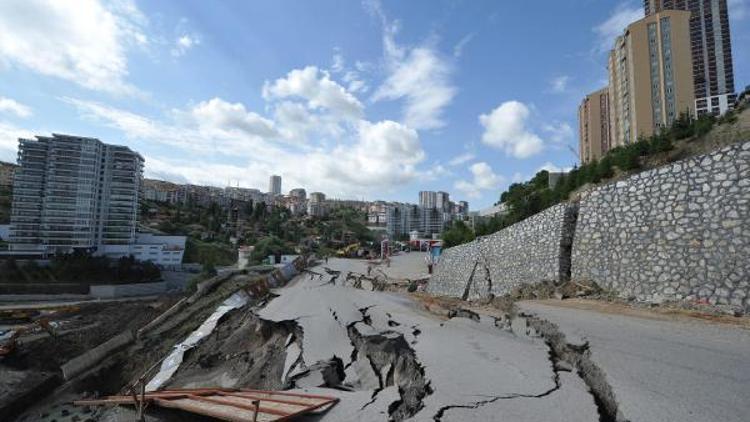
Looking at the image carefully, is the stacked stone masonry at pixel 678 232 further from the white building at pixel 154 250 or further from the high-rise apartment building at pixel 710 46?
the high-rise apartment building at pixel 710 46

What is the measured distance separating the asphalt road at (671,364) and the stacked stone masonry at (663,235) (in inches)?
50.8

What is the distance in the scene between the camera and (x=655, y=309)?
6.71 meters

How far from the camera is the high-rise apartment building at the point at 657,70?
159 ft

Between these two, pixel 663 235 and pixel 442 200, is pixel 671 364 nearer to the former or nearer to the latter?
pixel 663 235

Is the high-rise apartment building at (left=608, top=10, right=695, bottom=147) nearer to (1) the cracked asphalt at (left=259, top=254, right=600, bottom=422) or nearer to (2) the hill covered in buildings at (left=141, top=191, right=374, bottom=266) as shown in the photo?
(1) the cracked asphalt at (left=259, top=254, right=600, bottom=422)

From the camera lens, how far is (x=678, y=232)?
22.8ft

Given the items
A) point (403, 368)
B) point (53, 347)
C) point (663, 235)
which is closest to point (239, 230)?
point (53, 347)

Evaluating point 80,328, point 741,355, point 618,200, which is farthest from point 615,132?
point 80,328

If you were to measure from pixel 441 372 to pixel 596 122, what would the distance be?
76.5 m

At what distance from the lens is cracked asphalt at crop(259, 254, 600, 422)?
3.35 m

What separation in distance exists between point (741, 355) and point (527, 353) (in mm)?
2263

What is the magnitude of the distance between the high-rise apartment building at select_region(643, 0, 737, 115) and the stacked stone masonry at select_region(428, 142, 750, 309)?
73.9 metres

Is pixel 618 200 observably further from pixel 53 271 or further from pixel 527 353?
pixel 53 271

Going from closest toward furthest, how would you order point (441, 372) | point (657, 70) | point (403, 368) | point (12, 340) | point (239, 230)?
point (441, 372)
point (403, 368)
point (12, 340)
point (657, 70)
point (239, 230)
